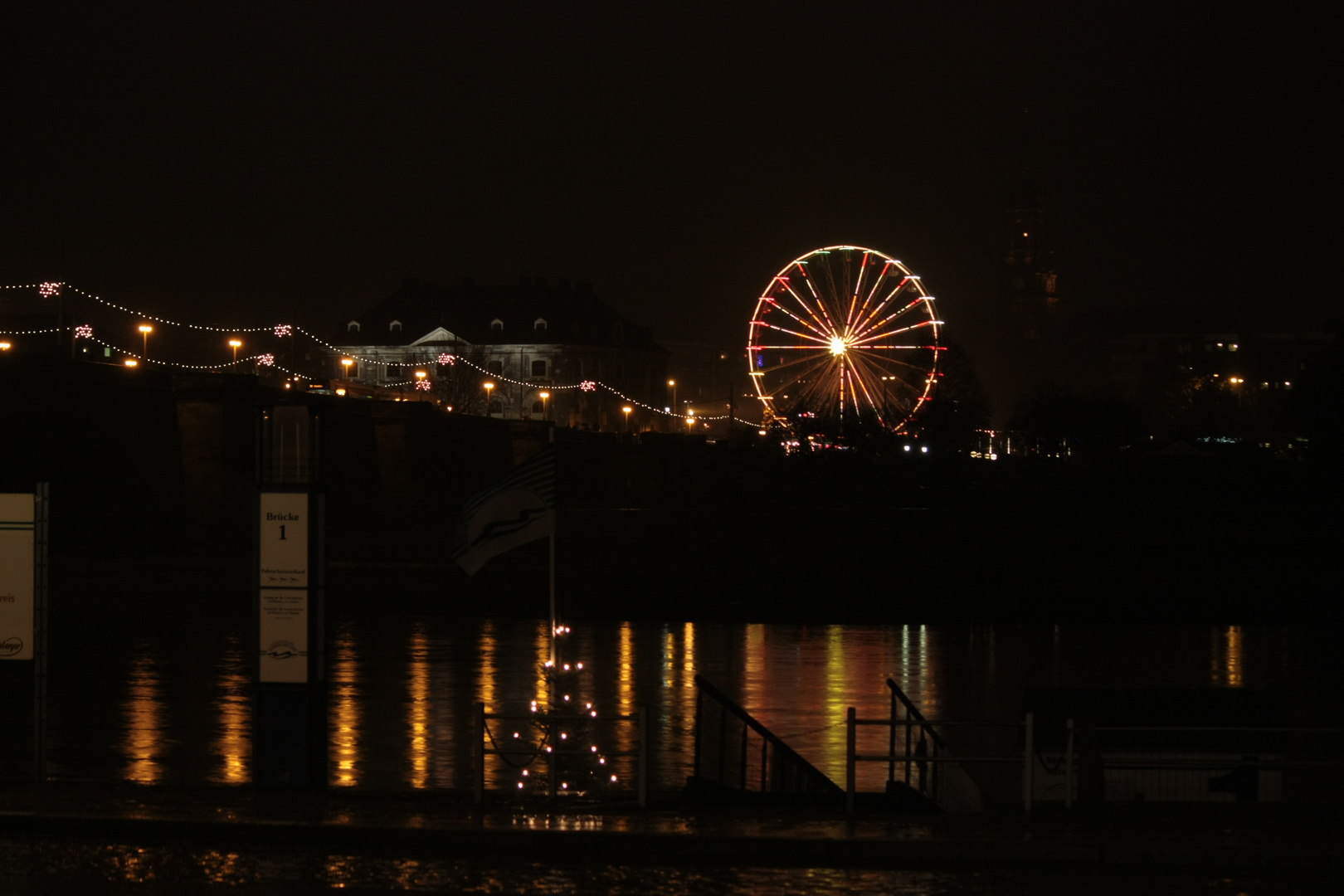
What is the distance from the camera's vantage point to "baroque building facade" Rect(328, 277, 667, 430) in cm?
12400

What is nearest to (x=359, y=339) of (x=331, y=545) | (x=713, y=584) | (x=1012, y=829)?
(x=331, y=545)

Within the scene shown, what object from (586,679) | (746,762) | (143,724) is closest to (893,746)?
(746,762)

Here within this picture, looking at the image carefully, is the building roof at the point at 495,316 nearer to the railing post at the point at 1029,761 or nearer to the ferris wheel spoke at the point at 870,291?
the ferris wheel spoke at the point at 870,291

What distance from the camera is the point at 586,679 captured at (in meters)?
23.2

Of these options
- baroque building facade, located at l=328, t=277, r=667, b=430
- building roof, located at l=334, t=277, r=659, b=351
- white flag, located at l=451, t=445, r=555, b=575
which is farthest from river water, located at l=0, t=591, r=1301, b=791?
building roof, located at l=334, t=277, r=659, b=351

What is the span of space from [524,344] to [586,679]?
110 m

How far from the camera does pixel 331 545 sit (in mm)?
46000

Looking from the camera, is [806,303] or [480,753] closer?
[480,753]

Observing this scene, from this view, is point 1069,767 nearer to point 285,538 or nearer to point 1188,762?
point 1188,762

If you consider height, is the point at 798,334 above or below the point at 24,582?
above

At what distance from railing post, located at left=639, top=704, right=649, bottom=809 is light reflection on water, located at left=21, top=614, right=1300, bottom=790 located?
10.4 ft

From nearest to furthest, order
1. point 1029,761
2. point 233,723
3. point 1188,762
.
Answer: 1. point 1029,761
2. point 1188,762
3. point 233,723

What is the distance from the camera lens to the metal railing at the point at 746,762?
44.9 feet

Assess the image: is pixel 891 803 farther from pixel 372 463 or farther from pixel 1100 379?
pixel 1100 379
